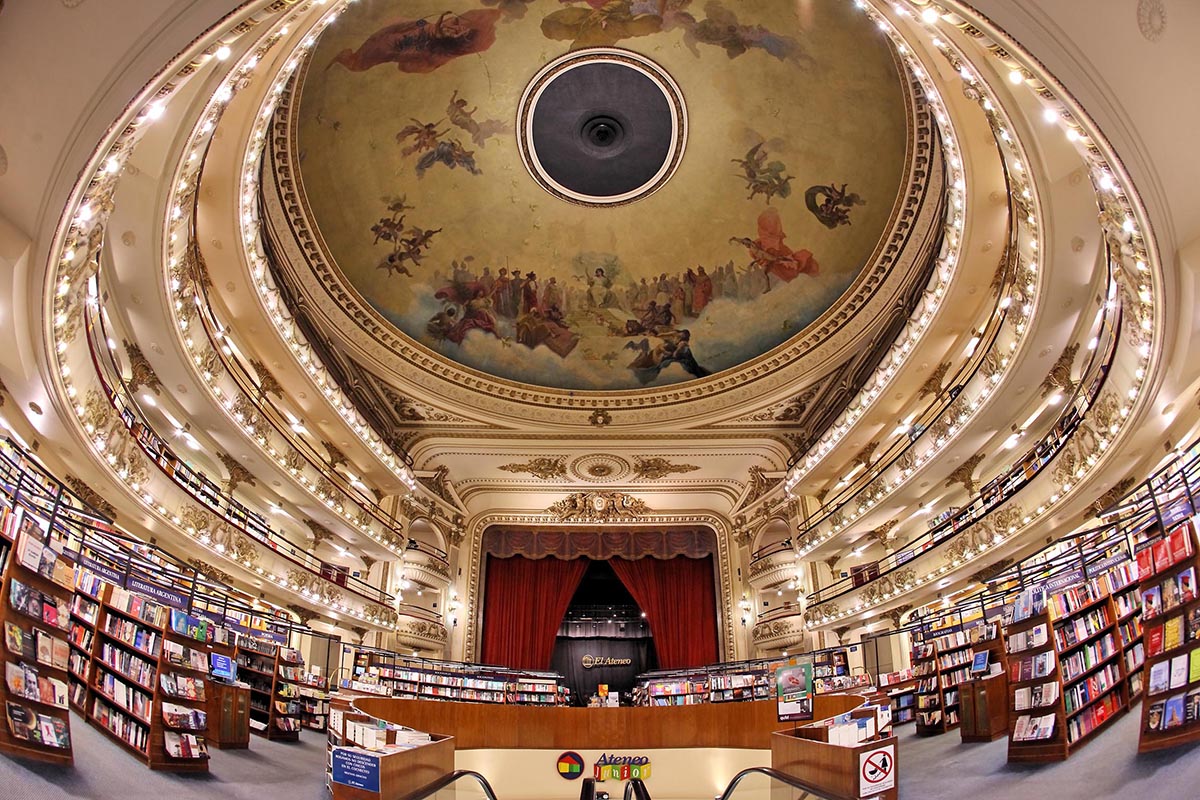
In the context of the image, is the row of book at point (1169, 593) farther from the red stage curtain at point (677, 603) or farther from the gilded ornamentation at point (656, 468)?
the red stage curtain at point (677, 603)

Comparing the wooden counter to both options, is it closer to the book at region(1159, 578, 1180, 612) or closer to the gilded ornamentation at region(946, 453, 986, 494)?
the gilded ornamentation at region(946, 453, 986, 494)

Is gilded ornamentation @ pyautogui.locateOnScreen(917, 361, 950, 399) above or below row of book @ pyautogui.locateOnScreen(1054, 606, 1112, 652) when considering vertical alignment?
above

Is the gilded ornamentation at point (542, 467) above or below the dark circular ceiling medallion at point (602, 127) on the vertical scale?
below

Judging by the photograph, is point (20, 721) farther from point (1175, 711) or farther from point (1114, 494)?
point (1114, 494)

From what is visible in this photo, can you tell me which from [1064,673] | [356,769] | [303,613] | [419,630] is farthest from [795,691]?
[419,630]

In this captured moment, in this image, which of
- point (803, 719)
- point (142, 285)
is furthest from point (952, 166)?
point (142, 285)

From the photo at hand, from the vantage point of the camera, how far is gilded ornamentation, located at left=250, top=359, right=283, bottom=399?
18062 mm

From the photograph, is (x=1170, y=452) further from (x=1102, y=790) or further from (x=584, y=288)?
(x=584, y=288)

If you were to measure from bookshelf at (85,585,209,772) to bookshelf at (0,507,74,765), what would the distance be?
1509 mm

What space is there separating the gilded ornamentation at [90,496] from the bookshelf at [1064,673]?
13.8m

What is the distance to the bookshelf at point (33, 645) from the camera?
6453 mm

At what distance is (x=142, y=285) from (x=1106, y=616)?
14.9 m

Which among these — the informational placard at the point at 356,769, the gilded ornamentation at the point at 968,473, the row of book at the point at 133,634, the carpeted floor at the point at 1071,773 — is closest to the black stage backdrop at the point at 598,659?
the gilded ornamentation at the point at 968,473

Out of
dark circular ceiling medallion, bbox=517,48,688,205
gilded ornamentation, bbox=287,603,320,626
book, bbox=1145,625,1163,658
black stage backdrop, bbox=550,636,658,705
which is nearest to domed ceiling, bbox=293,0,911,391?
dark circular ceiling medallion, bbox=517,48,688,205
